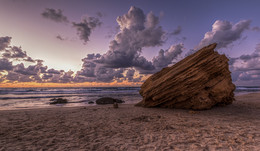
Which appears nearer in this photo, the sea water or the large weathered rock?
the large weathered rock

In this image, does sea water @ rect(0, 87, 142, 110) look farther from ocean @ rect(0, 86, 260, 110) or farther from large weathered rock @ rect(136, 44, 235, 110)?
large weathered rock @ rect(136, 44, 235, 110)

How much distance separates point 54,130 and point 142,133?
480 cm

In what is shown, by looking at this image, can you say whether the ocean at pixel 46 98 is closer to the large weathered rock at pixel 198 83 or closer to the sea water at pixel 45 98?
the sea water at pixel 45 98

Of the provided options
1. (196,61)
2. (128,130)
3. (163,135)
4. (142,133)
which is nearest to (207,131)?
(163,135)

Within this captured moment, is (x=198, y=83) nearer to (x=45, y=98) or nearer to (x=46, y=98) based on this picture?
(x=46, y=98)

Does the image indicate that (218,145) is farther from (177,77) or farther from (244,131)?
(177,77)

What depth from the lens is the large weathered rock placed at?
1118 centimetres

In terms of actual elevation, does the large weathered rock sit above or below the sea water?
above

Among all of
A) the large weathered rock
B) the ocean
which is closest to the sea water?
the ocean

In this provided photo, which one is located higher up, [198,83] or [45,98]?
[198,83]

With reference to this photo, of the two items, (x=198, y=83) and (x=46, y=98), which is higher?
(x=198, y=83)

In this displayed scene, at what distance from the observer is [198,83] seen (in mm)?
11125

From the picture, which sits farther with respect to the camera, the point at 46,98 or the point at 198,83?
the point at 46,98

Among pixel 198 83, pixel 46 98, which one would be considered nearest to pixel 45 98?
pixel 46 98
